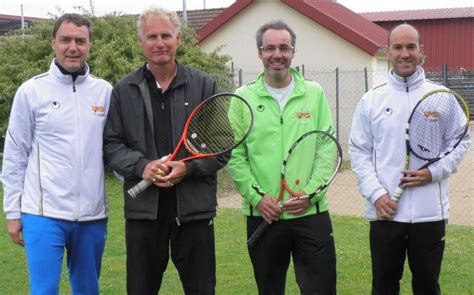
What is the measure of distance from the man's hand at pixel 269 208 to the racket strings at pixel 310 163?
6.7 inches

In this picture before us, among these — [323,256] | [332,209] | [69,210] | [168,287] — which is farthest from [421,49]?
[332,209]

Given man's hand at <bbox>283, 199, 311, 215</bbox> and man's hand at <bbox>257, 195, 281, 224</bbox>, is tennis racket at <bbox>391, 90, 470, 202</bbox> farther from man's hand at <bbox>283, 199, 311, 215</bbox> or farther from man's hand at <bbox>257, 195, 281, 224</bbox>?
man's hand at <bbox>257, 195, 281, 224</bbox>

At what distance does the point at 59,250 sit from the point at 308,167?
177 cm

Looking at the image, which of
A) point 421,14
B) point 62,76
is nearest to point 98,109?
point 62,76

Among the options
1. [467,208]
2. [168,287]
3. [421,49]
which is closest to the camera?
[421,49]

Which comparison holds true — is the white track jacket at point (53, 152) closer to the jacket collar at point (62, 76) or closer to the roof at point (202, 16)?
the jacket collar at point (62, 76)

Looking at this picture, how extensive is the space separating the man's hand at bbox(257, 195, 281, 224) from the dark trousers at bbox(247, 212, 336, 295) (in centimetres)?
9

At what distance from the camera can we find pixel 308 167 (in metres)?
4.88

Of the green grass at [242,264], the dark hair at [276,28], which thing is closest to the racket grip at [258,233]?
the dark hair at [276,28]

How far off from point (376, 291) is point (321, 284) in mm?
478

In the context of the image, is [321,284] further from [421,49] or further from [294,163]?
[421,49]

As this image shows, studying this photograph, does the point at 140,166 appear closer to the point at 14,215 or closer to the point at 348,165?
the point at 14,215

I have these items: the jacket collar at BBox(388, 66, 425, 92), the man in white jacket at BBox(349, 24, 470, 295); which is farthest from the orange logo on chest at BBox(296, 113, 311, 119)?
the jacket collar at BBox(388, 66, 425, 92)

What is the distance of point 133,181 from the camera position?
4695 millimetres
